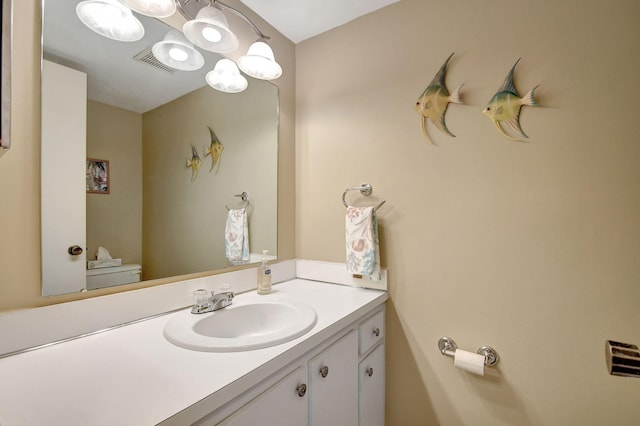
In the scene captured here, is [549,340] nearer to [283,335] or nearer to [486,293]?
[486,293]

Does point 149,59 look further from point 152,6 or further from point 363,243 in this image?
point 363,243

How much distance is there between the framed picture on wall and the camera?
92 cm

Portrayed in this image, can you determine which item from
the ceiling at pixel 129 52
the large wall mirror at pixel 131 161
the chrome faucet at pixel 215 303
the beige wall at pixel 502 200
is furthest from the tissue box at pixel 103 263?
the beige wall at pixel 502 200

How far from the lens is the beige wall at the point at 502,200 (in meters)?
0.98

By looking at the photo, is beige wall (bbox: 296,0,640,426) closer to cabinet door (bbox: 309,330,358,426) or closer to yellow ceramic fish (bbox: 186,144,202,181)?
cabinet door (bbox: 309,330,358,426)

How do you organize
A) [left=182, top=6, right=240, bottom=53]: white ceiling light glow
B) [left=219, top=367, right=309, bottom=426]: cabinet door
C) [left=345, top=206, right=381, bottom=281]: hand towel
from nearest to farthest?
1. [left=219, top=367, right=309, bottom=426]: cabinet door
2. [left=182, top=6, right=240, bottom=53]: white ceiling light glow
3. [left=345, top=206, right=381, bottom=281]: hand towel

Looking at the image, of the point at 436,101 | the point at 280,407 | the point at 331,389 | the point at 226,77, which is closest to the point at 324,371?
the point at 331,389

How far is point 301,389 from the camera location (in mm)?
848

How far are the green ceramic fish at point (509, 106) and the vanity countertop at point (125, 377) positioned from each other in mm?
1083

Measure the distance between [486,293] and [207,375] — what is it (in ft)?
3.67

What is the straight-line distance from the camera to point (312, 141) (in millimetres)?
1699

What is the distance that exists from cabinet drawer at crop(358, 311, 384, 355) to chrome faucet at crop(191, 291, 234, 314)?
1.90 ft

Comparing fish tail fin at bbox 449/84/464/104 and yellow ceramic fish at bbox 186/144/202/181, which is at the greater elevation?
fish tail fin at bbox 449/84/464/104

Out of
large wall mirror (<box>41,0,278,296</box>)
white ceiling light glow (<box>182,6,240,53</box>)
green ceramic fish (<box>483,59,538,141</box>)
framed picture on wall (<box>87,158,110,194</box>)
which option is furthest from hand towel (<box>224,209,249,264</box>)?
green ceramic fish (<box>483,59,538,141</box>)
